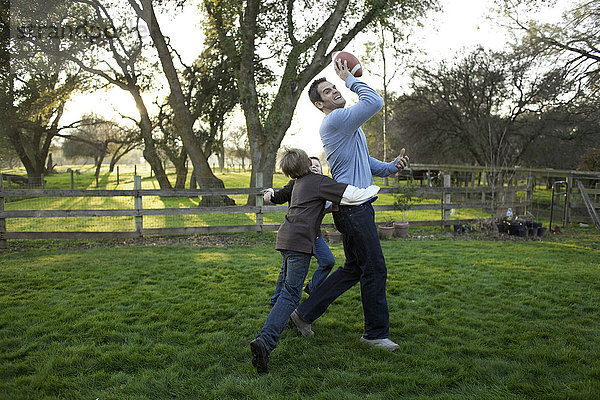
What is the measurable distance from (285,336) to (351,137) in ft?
5.71

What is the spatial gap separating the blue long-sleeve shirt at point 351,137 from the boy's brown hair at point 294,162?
19cm

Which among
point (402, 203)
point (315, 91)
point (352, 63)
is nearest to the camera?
point (352, 63)

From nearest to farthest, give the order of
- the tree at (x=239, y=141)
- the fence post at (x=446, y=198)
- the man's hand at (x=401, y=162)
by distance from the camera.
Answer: the man's hand at (x=401, y=162) → the fence post at (x=446, y=198) → the tree at (x=239, y=141)

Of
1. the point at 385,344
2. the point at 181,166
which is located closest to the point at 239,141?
the point at 181,166

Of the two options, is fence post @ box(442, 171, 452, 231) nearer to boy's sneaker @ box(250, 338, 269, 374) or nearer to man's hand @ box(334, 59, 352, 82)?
man's hand @ box(334, 59, 352, 82)

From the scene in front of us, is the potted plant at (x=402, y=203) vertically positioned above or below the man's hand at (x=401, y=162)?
below

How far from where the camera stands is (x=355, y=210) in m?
2.91

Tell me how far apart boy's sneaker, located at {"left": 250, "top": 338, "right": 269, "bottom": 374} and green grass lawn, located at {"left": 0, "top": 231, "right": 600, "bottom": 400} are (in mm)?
70

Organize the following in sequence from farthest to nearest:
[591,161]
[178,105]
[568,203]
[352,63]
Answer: [591,161] < [178,105] < [568,203] < [352,63]

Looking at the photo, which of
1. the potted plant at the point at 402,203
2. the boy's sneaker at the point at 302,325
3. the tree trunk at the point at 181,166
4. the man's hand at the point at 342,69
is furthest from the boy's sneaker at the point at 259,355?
the tree trunk at the point at 181,166

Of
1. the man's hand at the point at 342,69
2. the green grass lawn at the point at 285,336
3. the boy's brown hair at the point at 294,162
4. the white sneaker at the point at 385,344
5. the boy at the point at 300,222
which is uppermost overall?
the man's hand at the point at 342,69

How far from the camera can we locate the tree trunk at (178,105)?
12.2 meters

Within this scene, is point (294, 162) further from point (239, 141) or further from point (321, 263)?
point (239, 141)

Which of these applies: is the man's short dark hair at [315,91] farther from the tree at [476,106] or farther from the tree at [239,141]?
the tree at [239,141]
